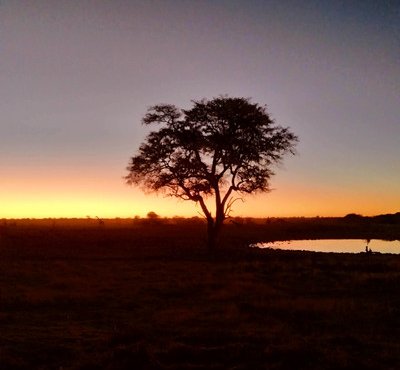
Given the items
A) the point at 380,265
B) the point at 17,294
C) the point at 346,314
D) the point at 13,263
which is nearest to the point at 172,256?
the point at 13,263

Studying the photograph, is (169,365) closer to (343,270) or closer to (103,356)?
(103,356)

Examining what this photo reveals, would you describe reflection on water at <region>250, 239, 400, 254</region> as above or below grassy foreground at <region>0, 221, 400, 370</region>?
above

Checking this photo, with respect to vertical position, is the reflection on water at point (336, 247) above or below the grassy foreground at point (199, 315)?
above

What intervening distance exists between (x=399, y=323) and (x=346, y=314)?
1.96 meters

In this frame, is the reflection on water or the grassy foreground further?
the reflection on water

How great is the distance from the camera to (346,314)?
1819 cm

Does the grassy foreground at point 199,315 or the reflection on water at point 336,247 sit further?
the reflection on water at point 336,247

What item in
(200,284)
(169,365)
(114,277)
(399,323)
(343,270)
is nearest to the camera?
(169,365)

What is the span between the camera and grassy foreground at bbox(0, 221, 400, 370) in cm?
1251

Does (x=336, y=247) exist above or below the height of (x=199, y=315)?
above

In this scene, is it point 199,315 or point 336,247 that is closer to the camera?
point 199,315

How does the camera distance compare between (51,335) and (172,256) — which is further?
(172,256)

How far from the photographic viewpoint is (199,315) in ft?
58.5

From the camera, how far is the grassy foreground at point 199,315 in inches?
492
